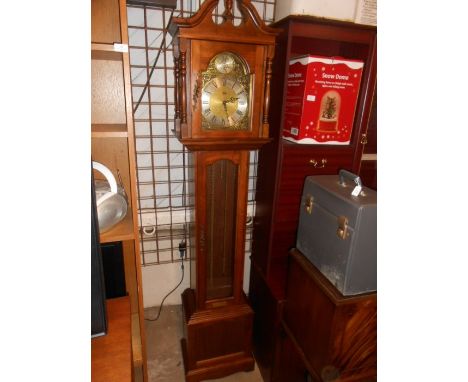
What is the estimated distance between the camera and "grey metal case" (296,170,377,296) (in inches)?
32.9

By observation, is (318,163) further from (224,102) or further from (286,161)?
(224,102)

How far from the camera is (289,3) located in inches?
47.8

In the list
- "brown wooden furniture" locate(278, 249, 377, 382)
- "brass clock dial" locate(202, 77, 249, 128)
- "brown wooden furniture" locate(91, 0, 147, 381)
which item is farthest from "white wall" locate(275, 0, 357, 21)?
"brown wooden furniture" locate(278, 249, 377, 382)

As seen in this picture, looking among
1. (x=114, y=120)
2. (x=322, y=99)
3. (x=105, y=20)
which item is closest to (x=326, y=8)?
(x=322, y=99)

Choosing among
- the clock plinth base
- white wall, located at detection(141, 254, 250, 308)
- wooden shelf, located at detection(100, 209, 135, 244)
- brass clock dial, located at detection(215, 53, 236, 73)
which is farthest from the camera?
white wall, located at detection(141, 254, 250, 308)

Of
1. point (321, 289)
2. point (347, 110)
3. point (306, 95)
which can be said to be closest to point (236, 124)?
point (306, 95)

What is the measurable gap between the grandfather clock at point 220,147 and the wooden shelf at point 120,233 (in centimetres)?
31

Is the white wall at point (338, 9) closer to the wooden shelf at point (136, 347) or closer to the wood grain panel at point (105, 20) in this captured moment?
the wood grain panel at point (105, 20)

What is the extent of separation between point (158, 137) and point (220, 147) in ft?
1.58

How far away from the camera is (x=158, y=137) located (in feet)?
4.86

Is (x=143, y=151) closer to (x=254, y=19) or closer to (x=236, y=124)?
(x=236, y=124)

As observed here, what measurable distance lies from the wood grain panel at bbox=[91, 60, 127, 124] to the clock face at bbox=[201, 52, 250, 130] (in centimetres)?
34

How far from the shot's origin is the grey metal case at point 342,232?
0.84 meters

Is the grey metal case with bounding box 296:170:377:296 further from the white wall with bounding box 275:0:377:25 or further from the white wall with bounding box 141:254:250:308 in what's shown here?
the white wall with bounding box 141:254:250:308
